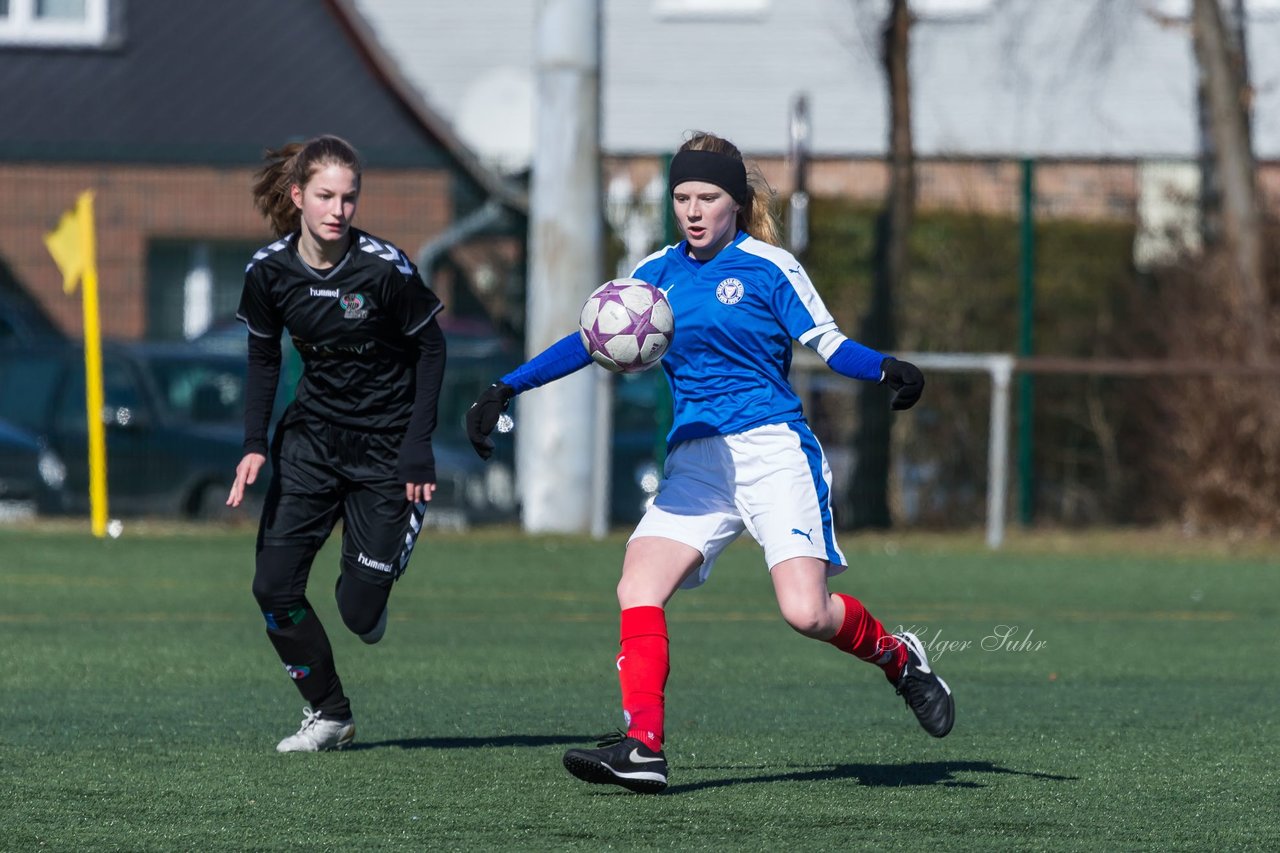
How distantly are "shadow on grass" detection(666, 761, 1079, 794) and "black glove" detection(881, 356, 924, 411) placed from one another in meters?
1.15

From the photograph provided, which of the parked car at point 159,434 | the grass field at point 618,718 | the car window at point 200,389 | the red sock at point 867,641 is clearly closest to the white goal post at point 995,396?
the grass field at point 618,718

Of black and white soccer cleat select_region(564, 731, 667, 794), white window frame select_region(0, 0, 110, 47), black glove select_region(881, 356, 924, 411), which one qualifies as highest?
white window frame select_region(0, 0, 110, 47)

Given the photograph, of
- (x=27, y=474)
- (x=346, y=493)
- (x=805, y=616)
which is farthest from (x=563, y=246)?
(x=805, y=616)

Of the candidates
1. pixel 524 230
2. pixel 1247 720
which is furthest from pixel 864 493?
pixel 1247 720

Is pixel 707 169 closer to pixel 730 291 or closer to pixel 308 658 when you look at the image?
pixel 730 291

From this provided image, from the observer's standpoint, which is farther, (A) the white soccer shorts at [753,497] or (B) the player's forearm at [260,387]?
(B) the player's forearm at [260,387]

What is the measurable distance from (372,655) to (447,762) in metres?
2.99

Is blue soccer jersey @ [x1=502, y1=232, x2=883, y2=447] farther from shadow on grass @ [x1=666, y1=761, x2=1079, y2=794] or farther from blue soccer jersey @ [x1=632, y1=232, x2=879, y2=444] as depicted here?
shadow on grass @ [x1=666, y1=761, x2=1079, y2=794]

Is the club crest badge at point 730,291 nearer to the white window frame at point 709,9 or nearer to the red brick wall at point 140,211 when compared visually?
the red brick wall at point 140,211

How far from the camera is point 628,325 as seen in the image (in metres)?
5.99

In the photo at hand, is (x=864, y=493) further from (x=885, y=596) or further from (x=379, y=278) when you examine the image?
(x=379, y=278)

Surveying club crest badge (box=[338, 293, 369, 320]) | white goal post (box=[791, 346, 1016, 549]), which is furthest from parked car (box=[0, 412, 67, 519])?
club crest badge (box=[338, 293, 369, 320])

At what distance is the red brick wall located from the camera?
56.6 ft

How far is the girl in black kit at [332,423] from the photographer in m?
6.72
